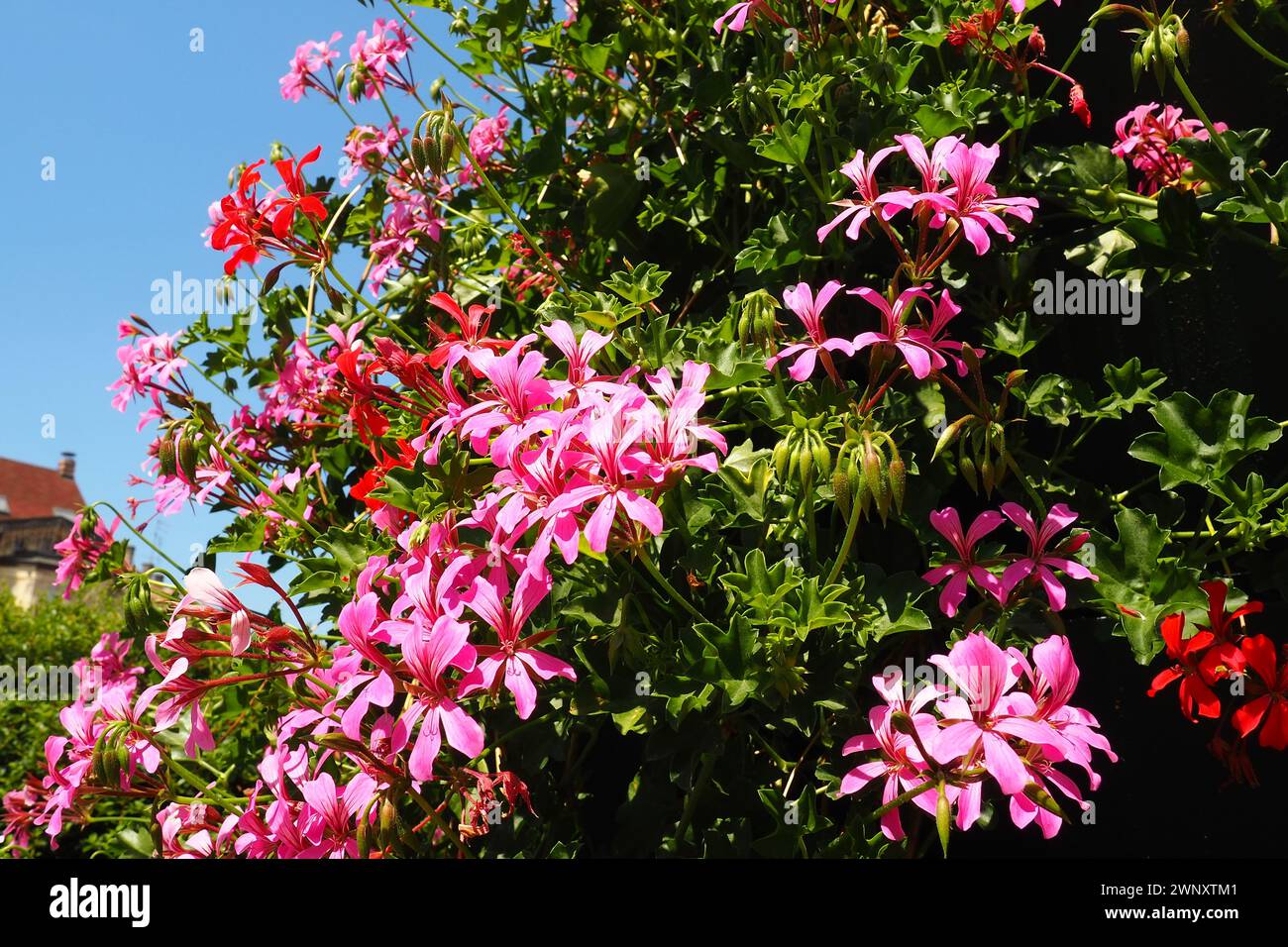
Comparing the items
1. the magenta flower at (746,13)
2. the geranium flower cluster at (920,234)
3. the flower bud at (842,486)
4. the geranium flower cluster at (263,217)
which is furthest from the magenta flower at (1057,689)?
the geranium flower cluster at (263,217)

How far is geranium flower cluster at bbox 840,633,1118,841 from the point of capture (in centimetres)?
121

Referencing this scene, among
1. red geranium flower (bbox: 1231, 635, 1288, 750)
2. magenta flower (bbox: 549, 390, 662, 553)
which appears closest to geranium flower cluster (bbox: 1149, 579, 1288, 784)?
red geranium flower (bbox: 1231, 635, 1288, 750)

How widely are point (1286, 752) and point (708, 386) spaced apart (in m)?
1.27

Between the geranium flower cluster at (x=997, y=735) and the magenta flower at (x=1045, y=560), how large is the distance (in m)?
0.30

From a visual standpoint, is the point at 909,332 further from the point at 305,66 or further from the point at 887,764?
the point at 305,66

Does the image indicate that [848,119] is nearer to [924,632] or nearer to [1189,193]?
[1189,193]

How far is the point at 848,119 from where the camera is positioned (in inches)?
79.6

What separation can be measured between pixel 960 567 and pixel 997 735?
46 cm

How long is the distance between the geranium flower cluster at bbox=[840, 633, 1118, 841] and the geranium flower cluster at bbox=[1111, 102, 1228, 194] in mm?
1232

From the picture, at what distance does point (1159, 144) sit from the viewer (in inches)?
82.0

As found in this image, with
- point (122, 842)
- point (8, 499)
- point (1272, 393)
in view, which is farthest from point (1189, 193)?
point (8, 499)

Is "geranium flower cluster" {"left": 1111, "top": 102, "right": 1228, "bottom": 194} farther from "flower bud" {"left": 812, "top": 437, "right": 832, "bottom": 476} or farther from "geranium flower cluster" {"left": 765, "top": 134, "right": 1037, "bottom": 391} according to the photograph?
"flower bud" {"left": 812, "top": 437, "right": 832, "bottom": 476}

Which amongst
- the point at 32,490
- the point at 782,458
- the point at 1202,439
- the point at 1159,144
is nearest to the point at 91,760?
the point at 782,458

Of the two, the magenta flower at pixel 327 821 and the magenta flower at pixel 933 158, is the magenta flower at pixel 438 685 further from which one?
the magenta flower at pixel 933 158
